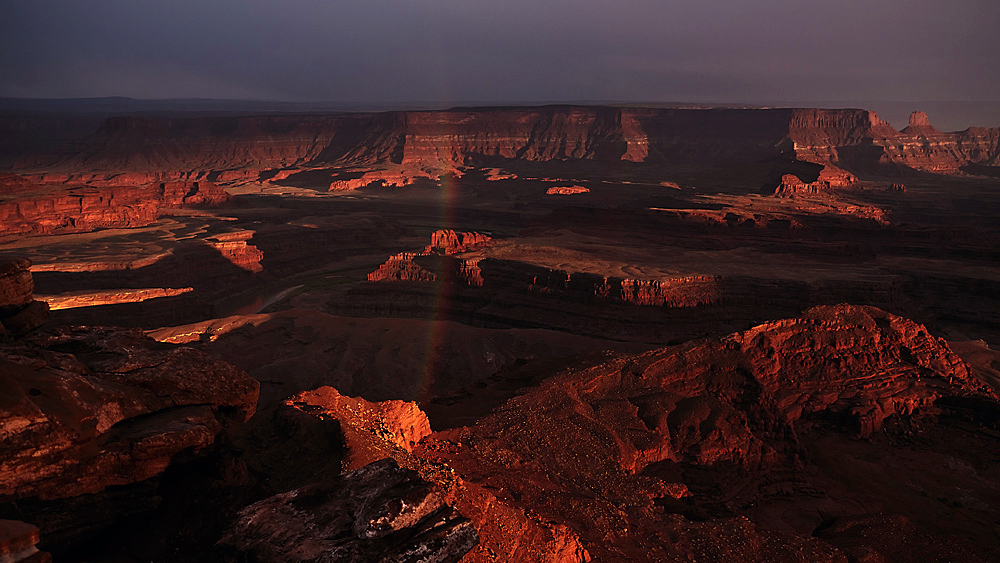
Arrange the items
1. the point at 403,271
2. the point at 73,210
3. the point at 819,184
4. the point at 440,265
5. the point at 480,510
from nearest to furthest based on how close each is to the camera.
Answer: the point at 480,510 < the point at 440,265 < the point at 403,271 < the point at 73,210 < the point at 819,184

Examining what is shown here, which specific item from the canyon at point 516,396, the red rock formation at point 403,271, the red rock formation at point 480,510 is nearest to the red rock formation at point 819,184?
the canyon at point 516,396

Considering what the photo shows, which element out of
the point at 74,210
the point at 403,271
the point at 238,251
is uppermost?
the point at 74,210

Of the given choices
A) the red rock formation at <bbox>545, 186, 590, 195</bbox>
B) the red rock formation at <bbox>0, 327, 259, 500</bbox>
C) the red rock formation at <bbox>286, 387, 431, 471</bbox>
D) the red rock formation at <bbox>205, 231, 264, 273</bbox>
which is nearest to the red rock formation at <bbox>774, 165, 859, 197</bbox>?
the red rock formation at <bbox>545, 186, 590, 195</bbox>

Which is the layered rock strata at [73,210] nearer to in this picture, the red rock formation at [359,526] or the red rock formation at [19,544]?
the red rock formation at [359,526]

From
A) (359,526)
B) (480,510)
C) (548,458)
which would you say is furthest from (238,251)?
(359,526)

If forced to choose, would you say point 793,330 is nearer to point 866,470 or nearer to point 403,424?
point 866,470

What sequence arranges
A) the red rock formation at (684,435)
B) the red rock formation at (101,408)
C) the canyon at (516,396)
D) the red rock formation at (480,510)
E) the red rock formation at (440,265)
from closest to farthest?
the red rock formation at (101,408)
the canyon at (516,396)
the red rock formation at (480,510)
the red rock formation at (684,435)
the red rock formation at (440,265)

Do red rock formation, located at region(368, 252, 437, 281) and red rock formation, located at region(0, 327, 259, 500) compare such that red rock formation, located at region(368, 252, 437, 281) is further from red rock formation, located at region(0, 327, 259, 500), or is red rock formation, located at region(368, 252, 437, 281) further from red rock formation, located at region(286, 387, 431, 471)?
red rock formation, located at region(0, 327, 259, 500)

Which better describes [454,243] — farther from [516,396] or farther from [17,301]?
[17,301]
